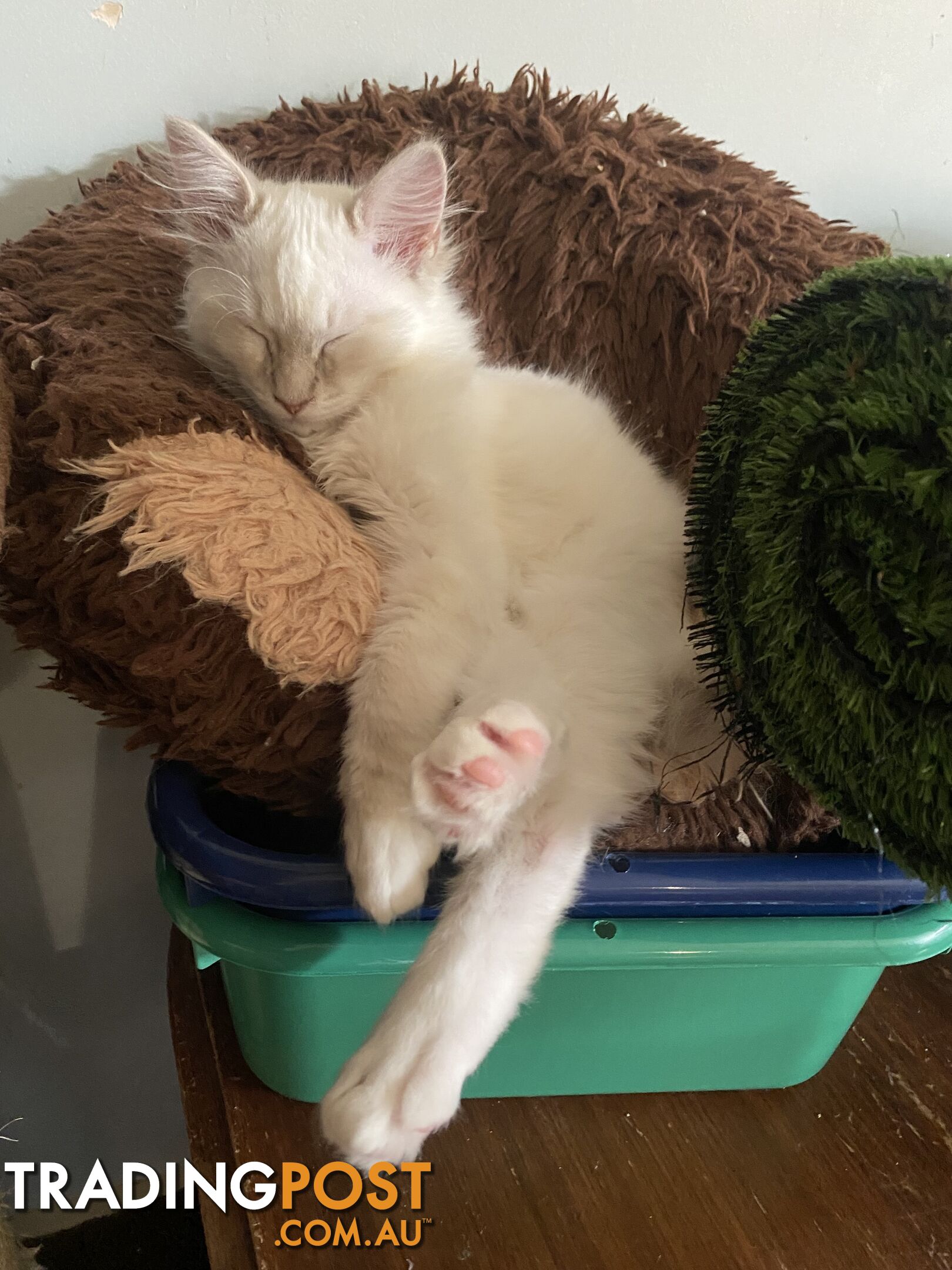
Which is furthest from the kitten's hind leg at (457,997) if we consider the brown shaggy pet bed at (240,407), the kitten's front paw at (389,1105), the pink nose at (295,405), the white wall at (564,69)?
the white wall at (564,69)

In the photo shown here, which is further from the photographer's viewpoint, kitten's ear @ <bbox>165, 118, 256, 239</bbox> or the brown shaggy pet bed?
kitten's ear @ <bbox>165, 118, 256, 239</bbox>

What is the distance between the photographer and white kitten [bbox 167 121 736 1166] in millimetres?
576

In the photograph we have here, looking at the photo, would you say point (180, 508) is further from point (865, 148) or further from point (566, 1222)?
point (865, 148)

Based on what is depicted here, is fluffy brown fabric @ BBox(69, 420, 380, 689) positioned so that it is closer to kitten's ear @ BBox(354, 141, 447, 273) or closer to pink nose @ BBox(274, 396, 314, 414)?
pink nose @ BBox(274, 396, 314, 414)

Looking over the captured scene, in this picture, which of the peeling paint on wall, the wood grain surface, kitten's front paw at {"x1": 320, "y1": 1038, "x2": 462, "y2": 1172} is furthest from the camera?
the peeling paint on wall

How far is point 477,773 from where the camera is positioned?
1.83 feet

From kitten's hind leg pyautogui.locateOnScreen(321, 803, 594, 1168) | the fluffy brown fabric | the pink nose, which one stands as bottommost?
kitten's hind leg pyautogui.locateOnScreen(321, 803, 594, 1168)

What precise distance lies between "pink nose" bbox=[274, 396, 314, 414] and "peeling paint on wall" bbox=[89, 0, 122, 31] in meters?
0.53

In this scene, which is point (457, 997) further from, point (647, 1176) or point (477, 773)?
point (647, 1176)

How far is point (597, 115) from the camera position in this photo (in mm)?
1035

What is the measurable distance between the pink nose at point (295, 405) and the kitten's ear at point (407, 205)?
188mm

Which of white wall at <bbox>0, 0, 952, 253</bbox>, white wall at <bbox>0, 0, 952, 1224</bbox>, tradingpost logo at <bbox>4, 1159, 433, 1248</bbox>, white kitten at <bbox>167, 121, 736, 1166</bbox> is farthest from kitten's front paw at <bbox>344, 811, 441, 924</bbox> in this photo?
white wall at <bbox>0, 0, 952, 253</bbox>

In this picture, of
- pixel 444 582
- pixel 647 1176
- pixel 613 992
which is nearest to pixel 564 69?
pixel 444 582

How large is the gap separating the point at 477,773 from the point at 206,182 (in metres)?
0.66
